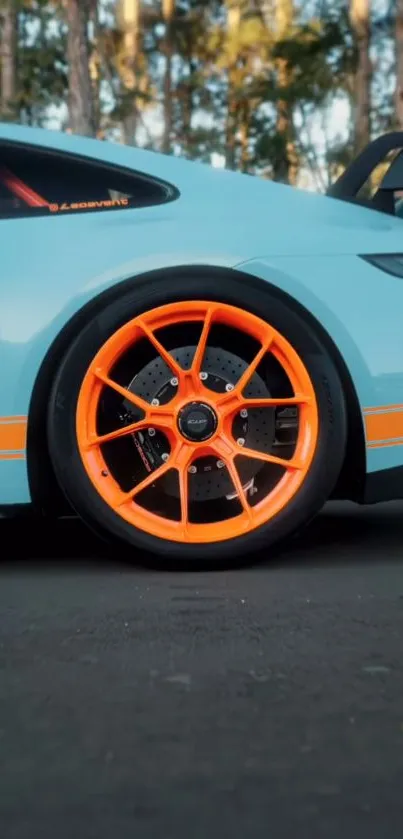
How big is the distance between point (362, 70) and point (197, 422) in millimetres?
26154

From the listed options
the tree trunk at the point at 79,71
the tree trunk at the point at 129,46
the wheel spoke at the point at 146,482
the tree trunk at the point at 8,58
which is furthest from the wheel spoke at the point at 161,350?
the tree trunk at the point at 129,46

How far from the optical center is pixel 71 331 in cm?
365

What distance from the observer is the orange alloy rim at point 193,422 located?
365 cm

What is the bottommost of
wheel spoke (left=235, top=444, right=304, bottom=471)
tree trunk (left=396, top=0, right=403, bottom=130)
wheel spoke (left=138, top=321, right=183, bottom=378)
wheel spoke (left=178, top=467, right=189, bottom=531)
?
wheel spoke (left=178, top=467, right=189, bottom=531)

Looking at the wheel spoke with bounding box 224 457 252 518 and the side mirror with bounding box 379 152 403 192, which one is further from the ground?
the side mirror with bounding box 379 152 403 192

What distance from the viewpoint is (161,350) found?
365cm

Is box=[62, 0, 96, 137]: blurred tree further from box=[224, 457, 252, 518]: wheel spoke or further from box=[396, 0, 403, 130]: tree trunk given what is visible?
box=[224, 457, 252, 518]: wheel spoke

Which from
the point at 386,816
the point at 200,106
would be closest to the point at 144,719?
the point at 386,816

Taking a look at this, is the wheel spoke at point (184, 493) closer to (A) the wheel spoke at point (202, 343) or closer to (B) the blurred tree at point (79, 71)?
(A) the wheel spoke at point (202, 343)

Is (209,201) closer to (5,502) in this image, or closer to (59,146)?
(59,146)

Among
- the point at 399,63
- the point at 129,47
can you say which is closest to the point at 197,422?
the point at 399,63

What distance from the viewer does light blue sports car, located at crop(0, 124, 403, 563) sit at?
3650mm

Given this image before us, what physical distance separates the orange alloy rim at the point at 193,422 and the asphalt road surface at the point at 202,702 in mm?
191

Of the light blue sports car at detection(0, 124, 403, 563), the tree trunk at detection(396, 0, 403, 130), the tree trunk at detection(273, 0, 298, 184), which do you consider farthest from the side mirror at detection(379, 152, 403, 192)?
the tree trunk at detection(273, 0, 298, 184)
